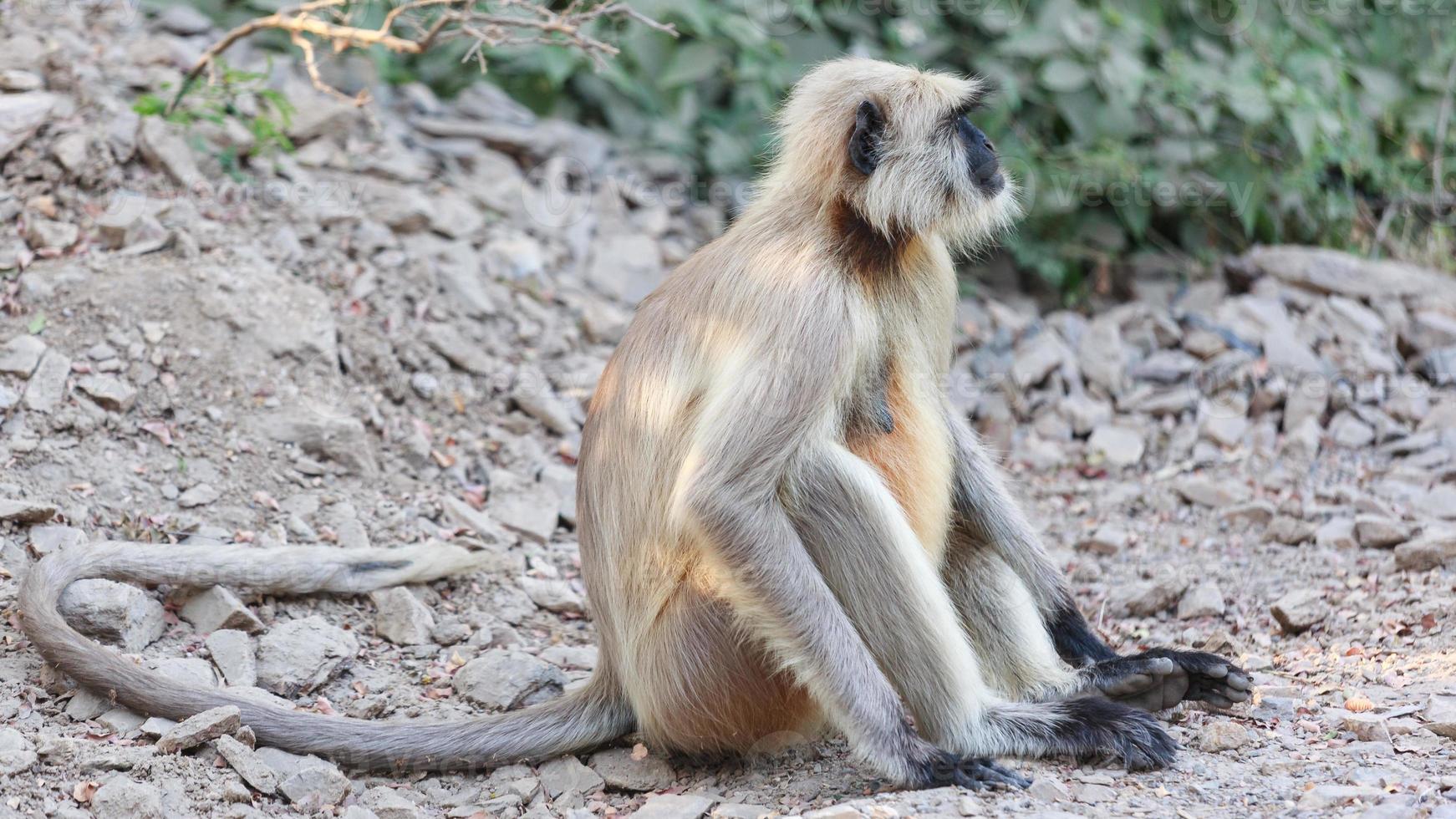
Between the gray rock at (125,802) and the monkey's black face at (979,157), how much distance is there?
84.7 inches

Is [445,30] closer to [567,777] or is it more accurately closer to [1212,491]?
[567,777]

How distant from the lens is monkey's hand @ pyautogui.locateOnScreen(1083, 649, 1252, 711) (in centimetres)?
299

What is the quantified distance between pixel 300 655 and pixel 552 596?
788 mm

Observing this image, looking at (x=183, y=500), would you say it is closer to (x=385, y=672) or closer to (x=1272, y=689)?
(x=385, y=672)

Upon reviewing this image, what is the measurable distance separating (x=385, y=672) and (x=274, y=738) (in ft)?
1.71

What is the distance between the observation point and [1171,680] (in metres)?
3.04

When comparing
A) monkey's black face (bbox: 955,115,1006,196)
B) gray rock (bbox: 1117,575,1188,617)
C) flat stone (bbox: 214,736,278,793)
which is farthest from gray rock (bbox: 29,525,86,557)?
gray rock (bbox: 1117,575,1188,617)

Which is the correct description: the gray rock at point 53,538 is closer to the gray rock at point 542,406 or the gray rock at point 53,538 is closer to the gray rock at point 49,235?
the gray rock at point 49,235

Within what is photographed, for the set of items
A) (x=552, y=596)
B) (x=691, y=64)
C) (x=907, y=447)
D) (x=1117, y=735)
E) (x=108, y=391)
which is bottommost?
(x=552, y=596)

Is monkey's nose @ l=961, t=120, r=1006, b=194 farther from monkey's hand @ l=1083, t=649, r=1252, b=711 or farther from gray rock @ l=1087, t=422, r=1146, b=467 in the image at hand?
gray rock @ l=1087, t=422, r=1146, b=467

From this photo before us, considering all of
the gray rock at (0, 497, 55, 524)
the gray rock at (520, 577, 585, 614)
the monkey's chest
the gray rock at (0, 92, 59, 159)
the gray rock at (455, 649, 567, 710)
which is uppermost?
the monkey's chest

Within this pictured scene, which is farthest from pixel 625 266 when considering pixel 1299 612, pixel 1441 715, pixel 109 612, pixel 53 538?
pixel 1441 715

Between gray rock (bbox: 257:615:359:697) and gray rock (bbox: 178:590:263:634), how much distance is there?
56 millimetres

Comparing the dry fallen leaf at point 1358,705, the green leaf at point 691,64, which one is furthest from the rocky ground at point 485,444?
the green leaf at point 691,64
